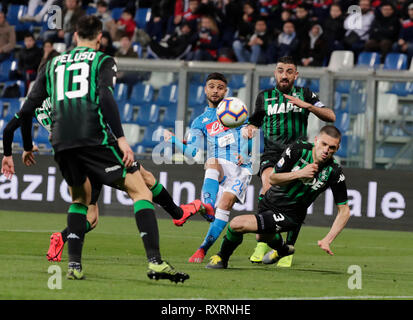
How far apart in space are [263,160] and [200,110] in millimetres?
6442

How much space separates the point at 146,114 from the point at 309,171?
9214 mm

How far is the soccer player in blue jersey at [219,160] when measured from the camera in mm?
9500

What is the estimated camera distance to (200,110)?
54.0 feet

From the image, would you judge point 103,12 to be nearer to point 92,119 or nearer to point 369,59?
point 369,59

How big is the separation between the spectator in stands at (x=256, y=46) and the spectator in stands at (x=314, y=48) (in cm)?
77

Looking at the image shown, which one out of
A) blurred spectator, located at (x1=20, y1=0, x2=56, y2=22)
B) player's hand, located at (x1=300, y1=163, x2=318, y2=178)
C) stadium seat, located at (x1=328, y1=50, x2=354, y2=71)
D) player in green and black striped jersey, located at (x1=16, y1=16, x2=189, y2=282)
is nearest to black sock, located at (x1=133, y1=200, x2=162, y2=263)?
player in green and black striped jersey, located at (x1=16, y1=16, x2=189, y2=282)

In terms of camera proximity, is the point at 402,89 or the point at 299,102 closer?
the point at 299,102

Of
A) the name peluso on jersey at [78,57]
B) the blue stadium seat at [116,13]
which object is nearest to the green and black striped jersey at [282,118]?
the name peluso on jersey at [78,57]

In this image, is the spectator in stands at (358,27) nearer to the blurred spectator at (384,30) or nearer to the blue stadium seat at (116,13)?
the blurred spectator at (384,30)

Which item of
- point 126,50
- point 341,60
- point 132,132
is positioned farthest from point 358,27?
point 132,132

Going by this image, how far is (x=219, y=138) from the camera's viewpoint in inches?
403

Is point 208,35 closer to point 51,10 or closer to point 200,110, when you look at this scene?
point 200,110

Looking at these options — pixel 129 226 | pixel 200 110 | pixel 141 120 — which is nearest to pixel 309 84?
pixel 200 110

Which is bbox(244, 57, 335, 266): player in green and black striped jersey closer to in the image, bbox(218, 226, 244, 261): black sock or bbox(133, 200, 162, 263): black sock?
bbox(218, 226, 244, 261): black sock
